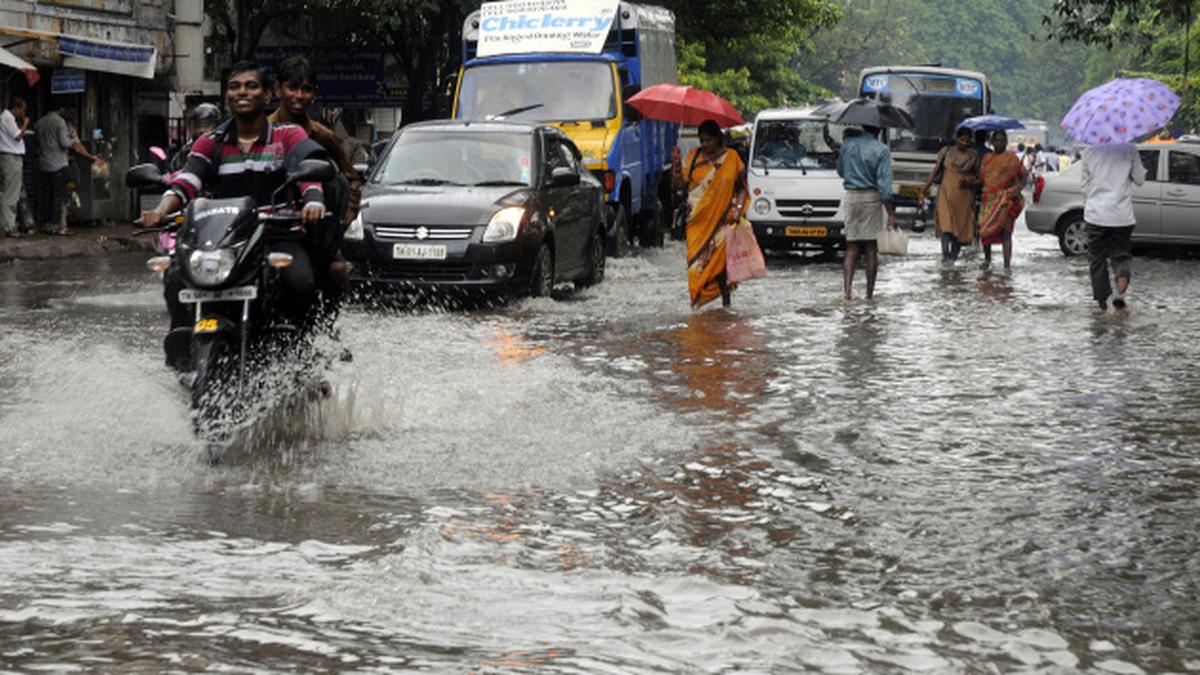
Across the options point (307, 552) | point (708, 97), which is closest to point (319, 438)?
point (307, 552)

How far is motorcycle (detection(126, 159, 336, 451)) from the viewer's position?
7.82 metres

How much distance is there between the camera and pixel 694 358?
12211 millimetres

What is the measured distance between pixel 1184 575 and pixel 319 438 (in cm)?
413

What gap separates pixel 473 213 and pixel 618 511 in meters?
9.08

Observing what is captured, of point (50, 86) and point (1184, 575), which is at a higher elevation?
point (50, 86)

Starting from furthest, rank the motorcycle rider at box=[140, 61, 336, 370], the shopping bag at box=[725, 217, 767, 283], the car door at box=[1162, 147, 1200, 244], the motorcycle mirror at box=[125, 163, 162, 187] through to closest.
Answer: the car door at box=[1162, 147, 1200, 244] → the shopping bag at box=[725, 217, 767, 283] → the motorcycle rider at box=[140, 61, 336, 370] → the motorcycle mirror at box=[125, 163, 162, 187]

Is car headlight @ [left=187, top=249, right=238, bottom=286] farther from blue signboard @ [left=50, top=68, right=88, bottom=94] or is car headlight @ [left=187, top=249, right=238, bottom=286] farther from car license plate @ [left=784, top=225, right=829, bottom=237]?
blue signboard @ [left=50, top=68, right=88, bottom=94]

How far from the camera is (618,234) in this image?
22.7 meters

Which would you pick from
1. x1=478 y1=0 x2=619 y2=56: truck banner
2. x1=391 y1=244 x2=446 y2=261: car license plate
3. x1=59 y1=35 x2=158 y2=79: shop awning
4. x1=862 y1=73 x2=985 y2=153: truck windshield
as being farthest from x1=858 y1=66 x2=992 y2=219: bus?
x1=391 y1=244 x2=446 y2=261: car license plate

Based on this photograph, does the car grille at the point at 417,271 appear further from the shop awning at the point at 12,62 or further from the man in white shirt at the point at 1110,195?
the shop awning at the point at 12,62

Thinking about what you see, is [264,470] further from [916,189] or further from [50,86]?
[916,189]

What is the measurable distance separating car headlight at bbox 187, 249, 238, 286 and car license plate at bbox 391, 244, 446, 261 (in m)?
7.84

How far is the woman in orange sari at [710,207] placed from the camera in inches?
616

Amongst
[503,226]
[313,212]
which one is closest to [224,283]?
[313,212]
